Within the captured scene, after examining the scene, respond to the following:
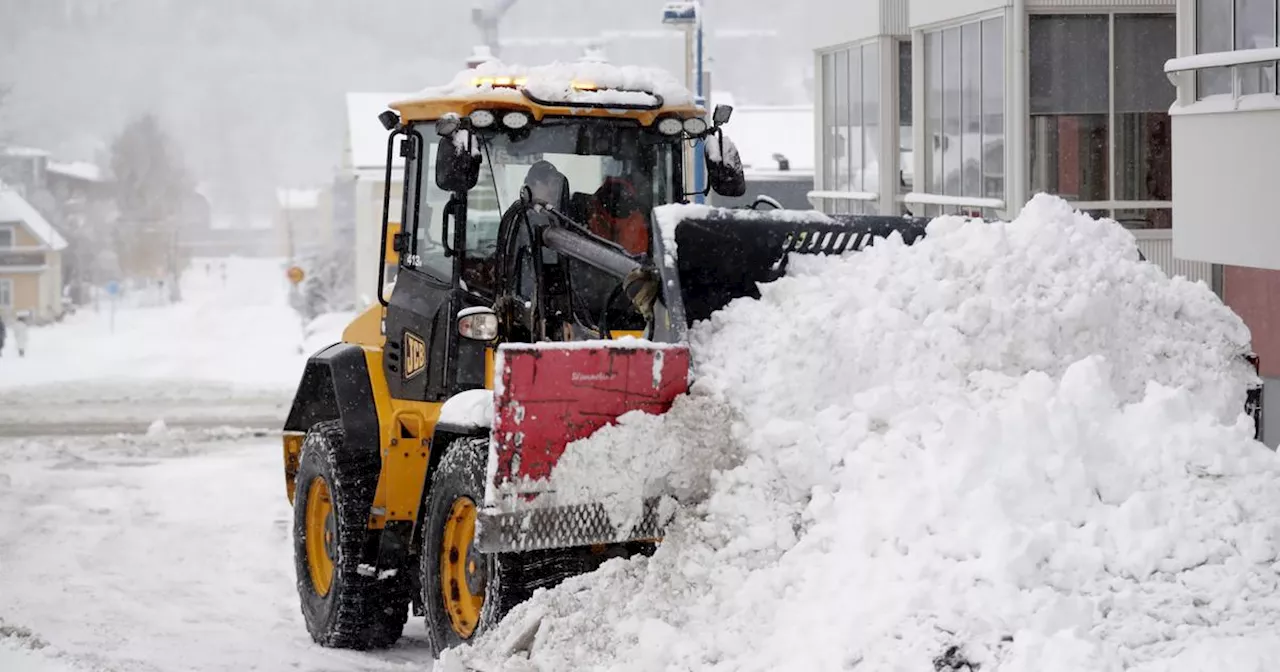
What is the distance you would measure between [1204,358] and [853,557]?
2.03 metres

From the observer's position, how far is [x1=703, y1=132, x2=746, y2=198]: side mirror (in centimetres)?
775

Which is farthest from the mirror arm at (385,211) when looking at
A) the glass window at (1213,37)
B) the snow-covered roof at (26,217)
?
the snow-covered roof at (26,217)

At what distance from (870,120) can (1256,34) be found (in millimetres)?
11171

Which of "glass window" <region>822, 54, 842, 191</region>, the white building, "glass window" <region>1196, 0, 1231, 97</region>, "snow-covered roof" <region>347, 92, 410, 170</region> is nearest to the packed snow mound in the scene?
the white building

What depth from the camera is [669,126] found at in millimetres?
7461

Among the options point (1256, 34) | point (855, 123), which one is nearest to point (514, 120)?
point (1256, 34)

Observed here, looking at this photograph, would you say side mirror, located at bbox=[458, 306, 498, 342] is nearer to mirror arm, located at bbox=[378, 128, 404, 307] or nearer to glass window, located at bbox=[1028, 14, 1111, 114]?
mirror arm, located at bbox=[378, 128, 404, 307]

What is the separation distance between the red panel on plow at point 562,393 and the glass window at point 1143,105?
12434 millimetres

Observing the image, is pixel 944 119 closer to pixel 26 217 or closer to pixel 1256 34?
pixel 1256 34

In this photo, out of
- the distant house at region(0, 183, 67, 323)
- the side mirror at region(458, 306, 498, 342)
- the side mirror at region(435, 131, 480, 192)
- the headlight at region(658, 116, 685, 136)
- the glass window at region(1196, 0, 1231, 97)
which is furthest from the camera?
the distant house at region(0, 183, 67, 323)

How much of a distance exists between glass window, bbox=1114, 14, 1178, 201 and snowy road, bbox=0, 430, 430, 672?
9360 mm

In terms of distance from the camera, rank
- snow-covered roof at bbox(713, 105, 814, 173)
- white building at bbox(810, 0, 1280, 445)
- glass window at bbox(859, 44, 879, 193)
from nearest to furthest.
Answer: white building at bbox(810, 0, 1280, 445), glass window at bbox(859, 44, 879, 193), snow-covered roof at bbox(713, 105, 814, 173)

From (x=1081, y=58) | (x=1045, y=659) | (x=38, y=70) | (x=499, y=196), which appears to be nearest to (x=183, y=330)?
(x=1081, y=58)

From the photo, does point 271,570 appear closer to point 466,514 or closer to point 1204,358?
point 466,514
